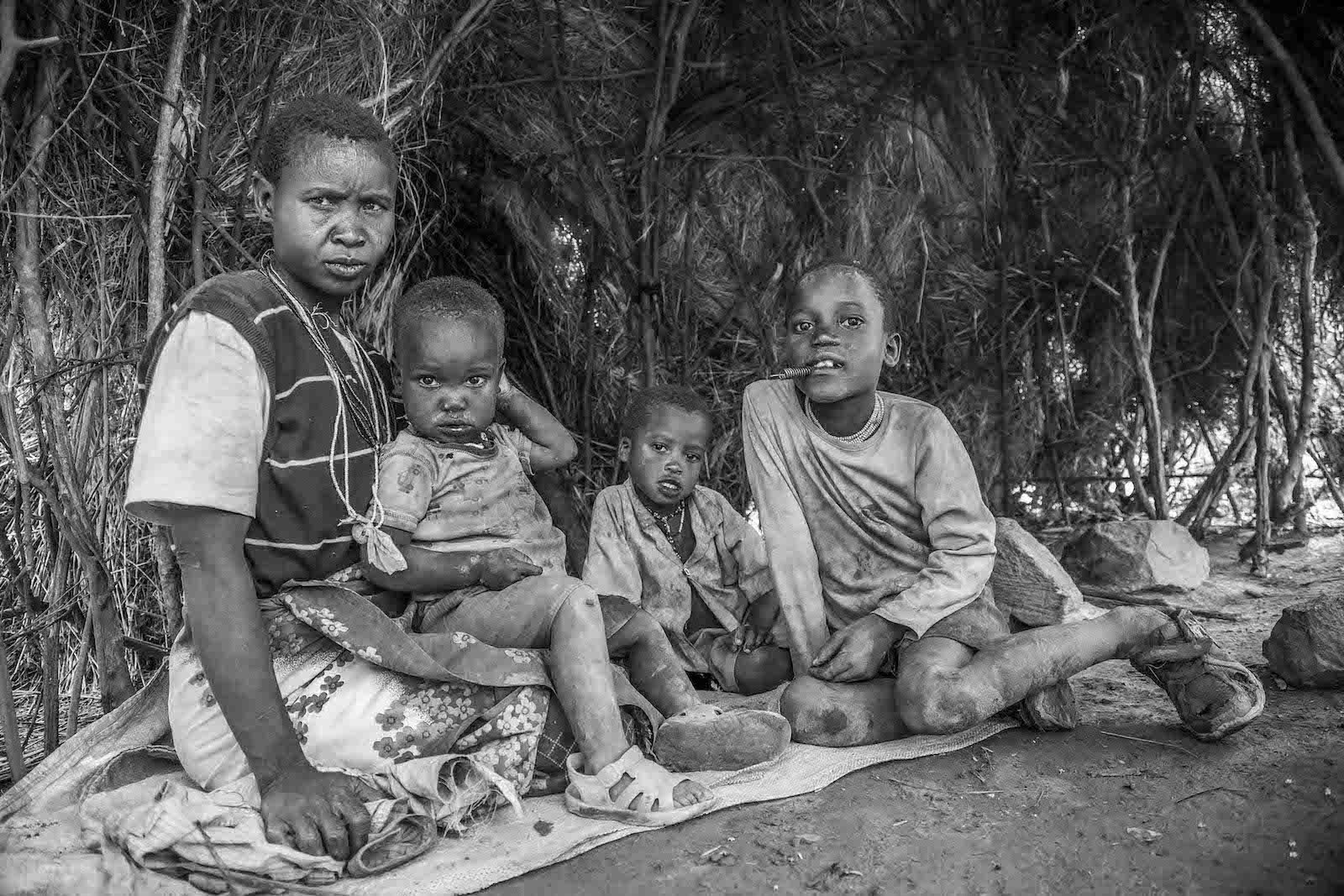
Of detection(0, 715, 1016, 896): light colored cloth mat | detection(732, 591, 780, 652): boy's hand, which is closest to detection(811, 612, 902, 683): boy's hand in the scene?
detection(0, 715, 1016, 896): light colored cloth mat

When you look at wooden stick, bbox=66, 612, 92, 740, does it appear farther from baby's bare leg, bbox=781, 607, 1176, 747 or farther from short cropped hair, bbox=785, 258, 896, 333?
short cropped hair, bbox=785, 258, 896, 333

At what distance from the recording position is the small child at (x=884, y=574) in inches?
105

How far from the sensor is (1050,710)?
8.98 ft

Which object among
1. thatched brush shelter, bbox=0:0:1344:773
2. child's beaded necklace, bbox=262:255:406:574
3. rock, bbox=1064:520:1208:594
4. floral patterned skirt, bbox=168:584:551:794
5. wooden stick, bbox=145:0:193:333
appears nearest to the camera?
floral patterned skirt, bbox=168:584:551:794

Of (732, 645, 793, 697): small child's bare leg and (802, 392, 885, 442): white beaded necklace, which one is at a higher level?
(802, 392, 885, 442): white beaded necklace

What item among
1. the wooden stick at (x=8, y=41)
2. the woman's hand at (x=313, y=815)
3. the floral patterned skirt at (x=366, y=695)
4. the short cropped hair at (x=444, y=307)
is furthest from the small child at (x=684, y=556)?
the wooden stick at (x=8, y=41)

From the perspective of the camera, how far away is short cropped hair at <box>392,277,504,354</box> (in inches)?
101

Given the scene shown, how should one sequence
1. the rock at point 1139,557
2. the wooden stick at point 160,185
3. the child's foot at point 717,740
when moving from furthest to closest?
the rock at point 1139,557 → the wooden stick at point 160,185 → the child's foot at point 717,740

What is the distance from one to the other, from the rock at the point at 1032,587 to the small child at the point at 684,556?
67 cm

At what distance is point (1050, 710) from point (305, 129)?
86.1 inches

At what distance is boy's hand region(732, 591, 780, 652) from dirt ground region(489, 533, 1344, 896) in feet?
2.46

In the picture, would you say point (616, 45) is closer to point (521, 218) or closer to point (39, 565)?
point (521, 218)

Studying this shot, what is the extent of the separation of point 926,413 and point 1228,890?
1.38m

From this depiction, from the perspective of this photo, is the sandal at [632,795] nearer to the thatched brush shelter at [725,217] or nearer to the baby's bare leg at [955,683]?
the baby's bare leg at [955,683]
